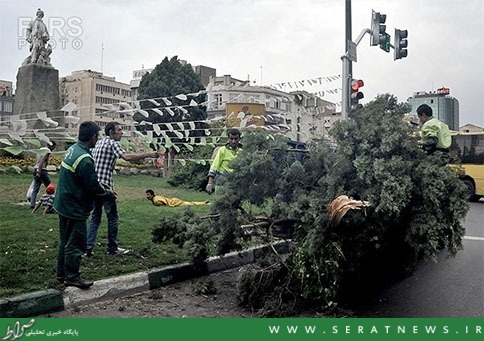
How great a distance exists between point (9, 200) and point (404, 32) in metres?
10.4

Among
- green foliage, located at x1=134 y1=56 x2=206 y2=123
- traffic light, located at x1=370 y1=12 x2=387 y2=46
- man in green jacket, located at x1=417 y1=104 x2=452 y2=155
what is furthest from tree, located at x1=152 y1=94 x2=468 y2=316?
green foliage, located at x1=134 y1=56 x2=206 y2=123

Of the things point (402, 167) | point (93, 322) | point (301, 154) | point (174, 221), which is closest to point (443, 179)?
point (402, 167)

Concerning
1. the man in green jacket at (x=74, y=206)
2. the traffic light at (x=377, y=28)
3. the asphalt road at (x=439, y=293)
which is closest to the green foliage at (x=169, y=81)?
the traffic light at (x=377, y=28)

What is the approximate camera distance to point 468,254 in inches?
276

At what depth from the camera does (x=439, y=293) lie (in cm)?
512

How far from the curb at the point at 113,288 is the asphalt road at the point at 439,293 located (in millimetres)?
1220

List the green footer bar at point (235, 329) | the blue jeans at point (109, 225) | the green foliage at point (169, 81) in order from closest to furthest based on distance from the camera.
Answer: the green footer bar at point (235, 329), the blue jeans at point (109, 225), the green foliage at point (169, 81)

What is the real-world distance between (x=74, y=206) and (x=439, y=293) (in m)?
3.93

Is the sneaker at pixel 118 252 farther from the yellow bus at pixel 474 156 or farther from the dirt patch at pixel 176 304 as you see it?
the yellow bus at pixel 474 156

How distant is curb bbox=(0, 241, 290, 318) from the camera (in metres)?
3.98

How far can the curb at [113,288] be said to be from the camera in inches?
157

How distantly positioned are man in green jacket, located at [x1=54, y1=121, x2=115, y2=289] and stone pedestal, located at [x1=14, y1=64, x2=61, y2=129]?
41.4 ft

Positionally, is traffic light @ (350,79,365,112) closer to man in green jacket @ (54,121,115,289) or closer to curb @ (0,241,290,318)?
curb @ (0,241,290,318)

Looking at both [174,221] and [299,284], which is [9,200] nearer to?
[174,221]
